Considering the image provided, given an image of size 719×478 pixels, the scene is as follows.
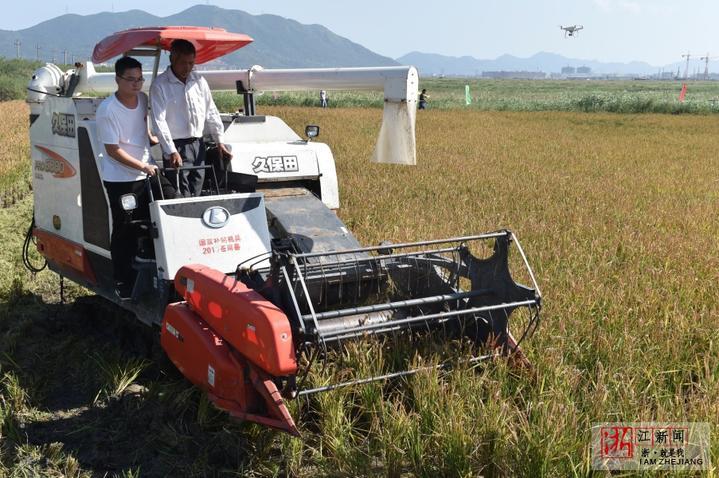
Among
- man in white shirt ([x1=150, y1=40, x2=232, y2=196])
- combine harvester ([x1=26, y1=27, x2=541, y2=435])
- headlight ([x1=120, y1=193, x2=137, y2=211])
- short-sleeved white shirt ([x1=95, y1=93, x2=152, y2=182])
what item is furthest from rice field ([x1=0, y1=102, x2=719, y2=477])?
man in white shirt ([x1=150, y1=40, x2=232, y2=196])

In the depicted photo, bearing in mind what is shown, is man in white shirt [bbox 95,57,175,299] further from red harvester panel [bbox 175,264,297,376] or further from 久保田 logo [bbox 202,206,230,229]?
red harvester panel [bbox 175,264,297,376]

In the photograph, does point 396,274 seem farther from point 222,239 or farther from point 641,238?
point 641,238

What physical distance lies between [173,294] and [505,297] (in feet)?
6.84

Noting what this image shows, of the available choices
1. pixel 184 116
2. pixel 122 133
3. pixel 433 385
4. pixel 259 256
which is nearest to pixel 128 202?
pixel 122 133

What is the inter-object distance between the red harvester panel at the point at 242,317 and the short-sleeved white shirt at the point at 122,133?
1.01 metres

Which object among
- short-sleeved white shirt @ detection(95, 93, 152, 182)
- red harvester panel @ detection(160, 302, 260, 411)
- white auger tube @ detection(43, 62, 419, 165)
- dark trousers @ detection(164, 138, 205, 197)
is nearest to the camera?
red harvester panel @ detection(160, 302, 260, 411)

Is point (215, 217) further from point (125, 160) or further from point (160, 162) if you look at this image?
point (160, 162)

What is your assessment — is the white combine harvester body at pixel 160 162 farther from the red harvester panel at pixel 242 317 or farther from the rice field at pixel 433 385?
the rice field at pixel 433 385

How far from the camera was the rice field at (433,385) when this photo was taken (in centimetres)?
346

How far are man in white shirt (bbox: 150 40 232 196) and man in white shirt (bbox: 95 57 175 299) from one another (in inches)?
5.0

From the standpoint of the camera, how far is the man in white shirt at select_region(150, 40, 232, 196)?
482 cm

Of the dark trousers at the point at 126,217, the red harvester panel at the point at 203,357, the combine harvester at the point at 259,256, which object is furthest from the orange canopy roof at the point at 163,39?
the red harvester panel at the point at 203,357

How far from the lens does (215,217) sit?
14.9 feet

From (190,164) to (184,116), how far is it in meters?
0.34
